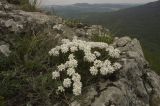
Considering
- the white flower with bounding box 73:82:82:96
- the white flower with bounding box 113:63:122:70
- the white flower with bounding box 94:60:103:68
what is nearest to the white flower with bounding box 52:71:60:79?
the white flower with bounding box 73:82:82:96

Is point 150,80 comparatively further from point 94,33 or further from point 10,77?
point 10,77

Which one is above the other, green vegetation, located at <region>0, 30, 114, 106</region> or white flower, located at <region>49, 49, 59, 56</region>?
white flower, located at <region>49, 49, 59, 56</region>

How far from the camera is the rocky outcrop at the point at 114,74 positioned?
7512 millimetres

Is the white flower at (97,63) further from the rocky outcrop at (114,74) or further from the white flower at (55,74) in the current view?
the white flower at (55,74)

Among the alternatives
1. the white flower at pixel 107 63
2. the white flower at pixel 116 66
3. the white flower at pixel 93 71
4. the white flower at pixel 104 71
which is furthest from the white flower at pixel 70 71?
the white flower at pixel 116 66

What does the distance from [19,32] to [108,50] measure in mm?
2841

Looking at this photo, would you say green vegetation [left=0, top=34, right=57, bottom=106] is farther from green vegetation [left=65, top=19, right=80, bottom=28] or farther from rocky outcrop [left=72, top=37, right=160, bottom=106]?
green vegetation [left=65, top=19, right=80, bottom=28]

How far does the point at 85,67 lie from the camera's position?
26.8ft

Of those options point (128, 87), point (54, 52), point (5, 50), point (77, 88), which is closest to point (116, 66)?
point (128, 87)

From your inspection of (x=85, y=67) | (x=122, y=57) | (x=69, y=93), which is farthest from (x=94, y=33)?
(x=69, y=93)

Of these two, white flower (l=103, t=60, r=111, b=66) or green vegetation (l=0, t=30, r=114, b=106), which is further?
white flower (l=103, t=60, r=111, b=66)

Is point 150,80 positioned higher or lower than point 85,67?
lower

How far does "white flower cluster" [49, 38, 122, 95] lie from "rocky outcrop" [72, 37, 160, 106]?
29 centimetres

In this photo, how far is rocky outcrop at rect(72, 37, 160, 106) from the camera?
24.3 feet
